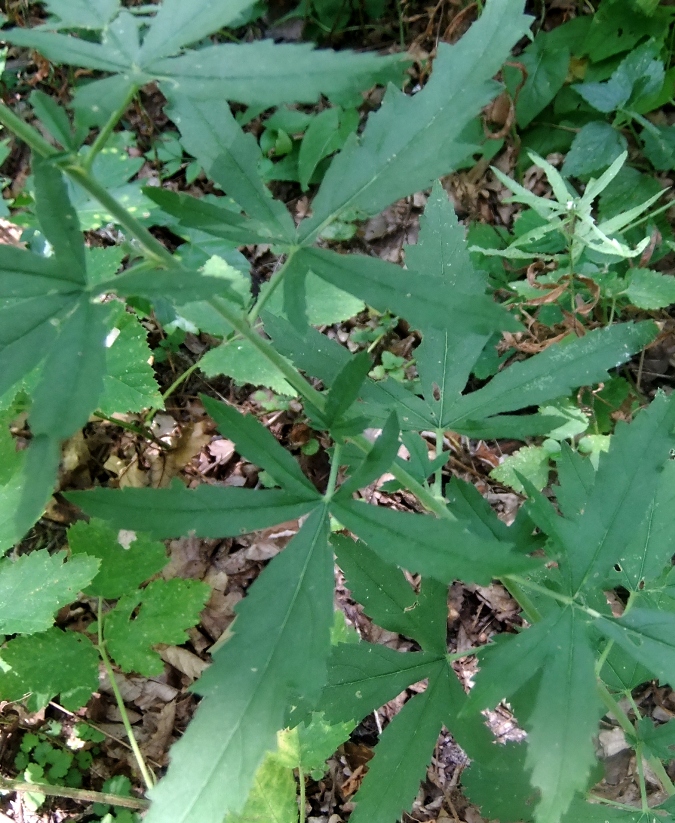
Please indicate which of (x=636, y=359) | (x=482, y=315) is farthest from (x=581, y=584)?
(x=636, y=359)

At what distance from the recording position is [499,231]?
2877mm

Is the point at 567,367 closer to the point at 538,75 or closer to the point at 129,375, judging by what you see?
the point at 129,375

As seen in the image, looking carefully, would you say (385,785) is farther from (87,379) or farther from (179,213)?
(179,213)

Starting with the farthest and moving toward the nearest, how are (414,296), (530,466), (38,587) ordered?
(530,466) → (38,587) → (414,296)

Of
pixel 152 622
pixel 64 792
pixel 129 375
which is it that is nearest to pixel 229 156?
pixel 129 375

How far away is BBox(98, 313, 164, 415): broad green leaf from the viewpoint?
227 cm

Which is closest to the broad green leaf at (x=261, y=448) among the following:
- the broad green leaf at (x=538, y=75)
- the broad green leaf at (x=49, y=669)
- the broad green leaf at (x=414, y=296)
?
the broad green leaf at (x=414, y=296)

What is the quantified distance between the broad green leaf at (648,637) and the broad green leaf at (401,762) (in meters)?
0.45

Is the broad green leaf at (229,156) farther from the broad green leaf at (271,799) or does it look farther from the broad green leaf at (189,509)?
the broad green leaf at (271,799)

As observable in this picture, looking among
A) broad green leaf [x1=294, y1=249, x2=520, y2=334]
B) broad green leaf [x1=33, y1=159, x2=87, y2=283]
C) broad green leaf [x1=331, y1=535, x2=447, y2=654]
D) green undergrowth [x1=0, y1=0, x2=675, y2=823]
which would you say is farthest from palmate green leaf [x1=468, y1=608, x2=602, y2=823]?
broad green leaf [x1=33, y1=159, x2=87, y2=283]

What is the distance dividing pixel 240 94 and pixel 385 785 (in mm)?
1368

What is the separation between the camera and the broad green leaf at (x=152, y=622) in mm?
2051

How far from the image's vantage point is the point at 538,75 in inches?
114

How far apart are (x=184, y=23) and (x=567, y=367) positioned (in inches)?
38.3
